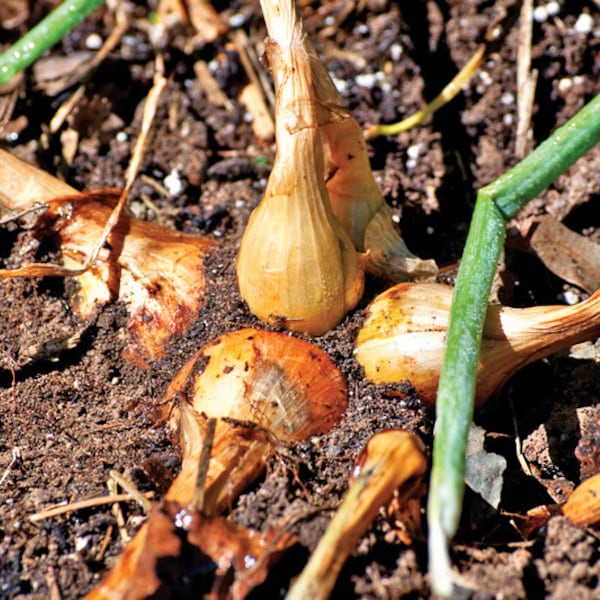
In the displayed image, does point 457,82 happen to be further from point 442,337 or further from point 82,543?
point 82,543

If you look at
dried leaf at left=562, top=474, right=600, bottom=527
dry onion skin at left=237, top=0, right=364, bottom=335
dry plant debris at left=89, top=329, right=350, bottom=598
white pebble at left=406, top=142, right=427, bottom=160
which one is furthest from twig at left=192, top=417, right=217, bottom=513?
white pebble at left=406, top=142, right=427, bottom=160

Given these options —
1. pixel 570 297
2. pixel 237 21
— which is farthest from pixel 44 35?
pixel 570 297

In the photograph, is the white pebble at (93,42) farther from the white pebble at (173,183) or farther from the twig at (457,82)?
the twig at (457,82)

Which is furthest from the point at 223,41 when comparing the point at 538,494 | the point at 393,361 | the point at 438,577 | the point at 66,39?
the point at 438,577

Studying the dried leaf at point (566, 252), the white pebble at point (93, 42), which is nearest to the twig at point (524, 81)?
the dried leaf at point (566, 252)

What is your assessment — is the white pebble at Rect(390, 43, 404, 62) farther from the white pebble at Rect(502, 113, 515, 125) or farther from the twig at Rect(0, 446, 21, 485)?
the twig at Rect(0, 446, 21, 485)

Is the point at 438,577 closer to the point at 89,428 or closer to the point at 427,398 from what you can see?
the point at 427,398
